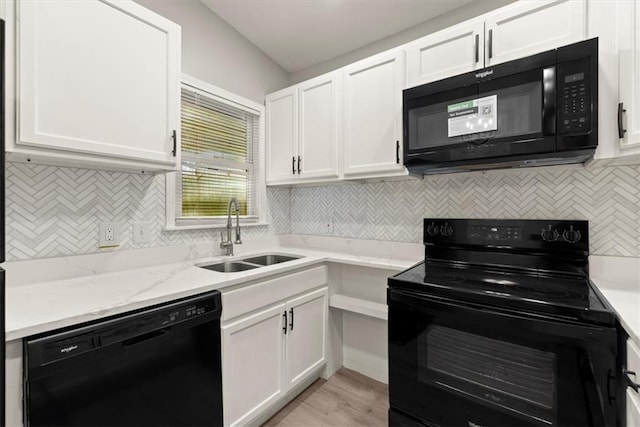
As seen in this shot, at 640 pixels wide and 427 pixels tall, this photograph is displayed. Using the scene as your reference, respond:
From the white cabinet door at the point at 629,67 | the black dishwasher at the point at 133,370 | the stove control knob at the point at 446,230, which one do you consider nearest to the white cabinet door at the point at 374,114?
the stove control knob at the point at 446,230

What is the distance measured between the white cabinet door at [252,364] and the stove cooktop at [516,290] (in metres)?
0.77

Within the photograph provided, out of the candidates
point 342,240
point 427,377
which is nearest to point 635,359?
point 427,377

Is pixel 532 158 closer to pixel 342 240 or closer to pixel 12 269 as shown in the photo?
pixel 342 240

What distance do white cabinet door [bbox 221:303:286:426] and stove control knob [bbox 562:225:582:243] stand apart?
158 centimetres

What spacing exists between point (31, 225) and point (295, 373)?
5.32 feet

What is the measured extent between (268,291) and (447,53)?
1.67m

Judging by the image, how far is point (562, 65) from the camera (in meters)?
1.25

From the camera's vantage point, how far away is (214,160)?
2.29 m

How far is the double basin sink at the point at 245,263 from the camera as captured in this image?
6.73 ft

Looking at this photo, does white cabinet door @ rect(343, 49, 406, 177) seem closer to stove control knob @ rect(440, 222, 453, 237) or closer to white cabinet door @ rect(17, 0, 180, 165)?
stove control knob @ rect(440, 222, 453, 237)

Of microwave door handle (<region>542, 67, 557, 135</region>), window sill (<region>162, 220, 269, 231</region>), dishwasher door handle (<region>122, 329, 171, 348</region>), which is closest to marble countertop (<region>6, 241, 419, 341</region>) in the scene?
dishwasher door handle (<region>122, 329, 171, 348</region>)

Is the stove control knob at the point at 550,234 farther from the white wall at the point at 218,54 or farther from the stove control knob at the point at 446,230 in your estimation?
the white wall at the point at 218,54

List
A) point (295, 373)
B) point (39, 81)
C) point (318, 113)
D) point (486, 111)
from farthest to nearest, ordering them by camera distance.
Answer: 1. point (318, 113)
2. point (295, 373)
3. point (486, 111)
4. point (39, 81)

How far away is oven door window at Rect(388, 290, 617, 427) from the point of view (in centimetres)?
101
